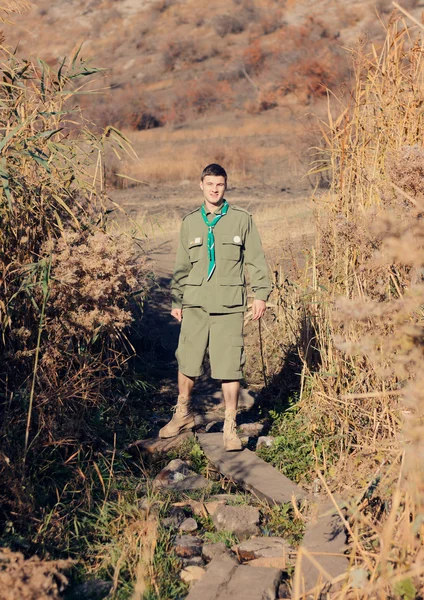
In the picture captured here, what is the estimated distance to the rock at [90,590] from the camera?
3314mm

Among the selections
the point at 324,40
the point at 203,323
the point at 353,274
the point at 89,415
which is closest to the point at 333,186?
the point at 353,274

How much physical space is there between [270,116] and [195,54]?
9161mm

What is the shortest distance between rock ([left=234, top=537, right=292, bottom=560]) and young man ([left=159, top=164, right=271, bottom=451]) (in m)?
1.15

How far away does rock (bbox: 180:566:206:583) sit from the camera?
3.56 metres

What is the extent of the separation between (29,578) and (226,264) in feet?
8.47

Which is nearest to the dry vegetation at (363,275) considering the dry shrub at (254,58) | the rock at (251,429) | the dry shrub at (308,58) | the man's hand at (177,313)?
the rock at (251,429)

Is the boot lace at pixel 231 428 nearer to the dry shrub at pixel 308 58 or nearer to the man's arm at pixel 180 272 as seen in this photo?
the man's arm at pixel 180 272

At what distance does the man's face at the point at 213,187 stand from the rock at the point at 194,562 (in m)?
2.31

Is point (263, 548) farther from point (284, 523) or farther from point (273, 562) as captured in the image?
point (284, 523)

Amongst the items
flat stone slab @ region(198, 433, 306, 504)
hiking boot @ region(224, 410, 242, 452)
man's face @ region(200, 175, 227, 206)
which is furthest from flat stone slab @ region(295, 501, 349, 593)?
man's face @ region(200, 175, 227, 206)

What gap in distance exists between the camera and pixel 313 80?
28359mm

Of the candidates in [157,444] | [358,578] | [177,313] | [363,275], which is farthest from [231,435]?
[358,578]

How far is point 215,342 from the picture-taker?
5133 mm

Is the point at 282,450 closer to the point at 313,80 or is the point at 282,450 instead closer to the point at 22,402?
the point at 22,402
